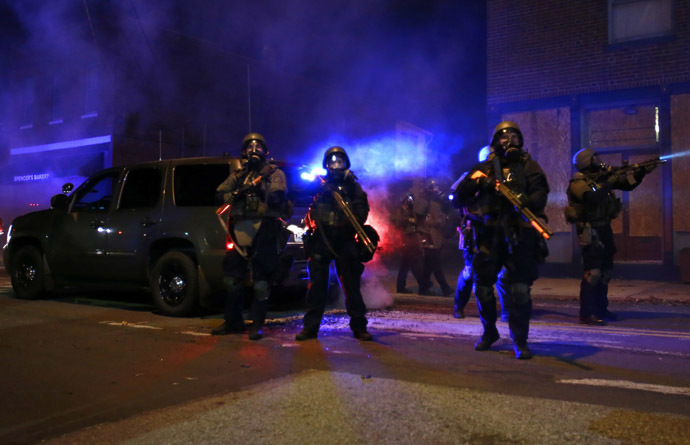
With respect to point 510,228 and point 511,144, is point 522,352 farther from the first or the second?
point 511,144

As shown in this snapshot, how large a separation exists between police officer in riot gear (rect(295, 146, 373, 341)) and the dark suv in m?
0.56

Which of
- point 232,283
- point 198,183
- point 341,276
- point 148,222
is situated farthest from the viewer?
point 148,222

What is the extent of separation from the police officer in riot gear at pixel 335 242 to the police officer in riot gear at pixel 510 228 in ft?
3.20

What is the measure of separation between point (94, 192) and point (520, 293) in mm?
5401

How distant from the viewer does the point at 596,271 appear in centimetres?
629

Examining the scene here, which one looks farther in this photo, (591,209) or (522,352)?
(591,209)

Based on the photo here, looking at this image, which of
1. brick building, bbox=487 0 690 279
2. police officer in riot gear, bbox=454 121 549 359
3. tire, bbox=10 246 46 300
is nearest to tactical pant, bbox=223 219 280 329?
police officer in riot gear, bbox=454 121 549 359

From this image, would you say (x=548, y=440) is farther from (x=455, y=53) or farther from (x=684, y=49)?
(x=455, y=53)

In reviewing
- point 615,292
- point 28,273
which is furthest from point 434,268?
point 28,273

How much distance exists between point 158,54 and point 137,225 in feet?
36.0

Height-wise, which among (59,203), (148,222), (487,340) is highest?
(59,203)

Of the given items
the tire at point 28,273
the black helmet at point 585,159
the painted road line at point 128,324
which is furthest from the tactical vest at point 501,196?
the tire at point 28,273

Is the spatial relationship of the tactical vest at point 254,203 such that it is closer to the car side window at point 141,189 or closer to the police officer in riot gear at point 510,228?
the police officer in riot gear at point 510,228

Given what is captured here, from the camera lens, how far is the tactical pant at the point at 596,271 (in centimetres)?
620
